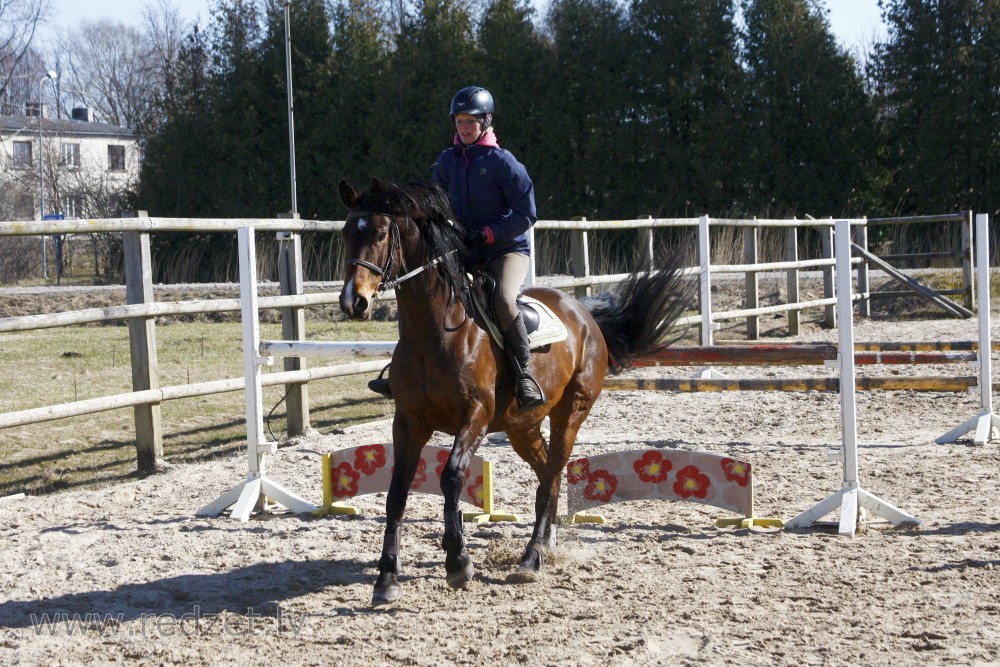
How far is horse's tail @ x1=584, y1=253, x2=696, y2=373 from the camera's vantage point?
19.1 feet

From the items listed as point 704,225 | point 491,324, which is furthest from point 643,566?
point 704,225

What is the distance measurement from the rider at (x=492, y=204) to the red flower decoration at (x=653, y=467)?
968mm

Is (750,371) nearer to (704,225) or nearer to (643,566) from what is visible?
(704,225)

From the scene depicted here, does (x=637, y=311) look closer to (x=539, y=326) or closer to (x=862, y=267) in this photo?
(x=539, y=326)

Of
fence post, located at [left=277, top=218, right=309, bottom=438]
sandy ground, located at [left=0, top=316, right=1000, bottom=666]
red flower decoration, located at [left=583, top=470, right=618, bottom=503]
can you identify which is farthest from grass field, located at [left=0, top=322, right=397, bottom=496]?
red flower decoration, located at [left=583, top=470, right=618, bottom=503]

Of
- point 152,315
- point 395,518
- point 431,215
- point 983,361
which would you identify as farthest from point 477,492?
point 983,361

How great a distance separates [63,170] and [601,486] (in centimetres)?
3642

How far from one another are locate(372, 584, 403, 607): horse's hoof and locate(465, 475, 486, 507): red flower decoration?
4.58 ft

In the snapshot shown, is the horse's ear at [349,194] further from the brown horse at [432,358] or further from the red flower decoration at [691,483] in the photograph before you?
the red flower decoration at [691,483]

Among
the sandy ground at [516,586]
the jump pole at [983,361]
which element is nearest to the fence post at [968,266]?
the jump pole at [983,361]

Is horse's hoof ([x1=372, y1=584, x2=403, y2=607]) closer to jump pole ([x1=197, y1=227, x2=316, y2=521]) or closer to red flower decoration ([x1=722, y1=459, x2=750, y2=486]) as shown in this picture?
jump pole ([x1=197, y1=227, x2=316, y2=521])

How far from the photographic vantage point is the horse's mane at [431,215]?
4.14 m

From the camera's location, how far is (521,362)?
464 cm

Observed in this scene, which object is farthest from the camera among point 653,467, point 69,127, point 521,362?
point 69,127
